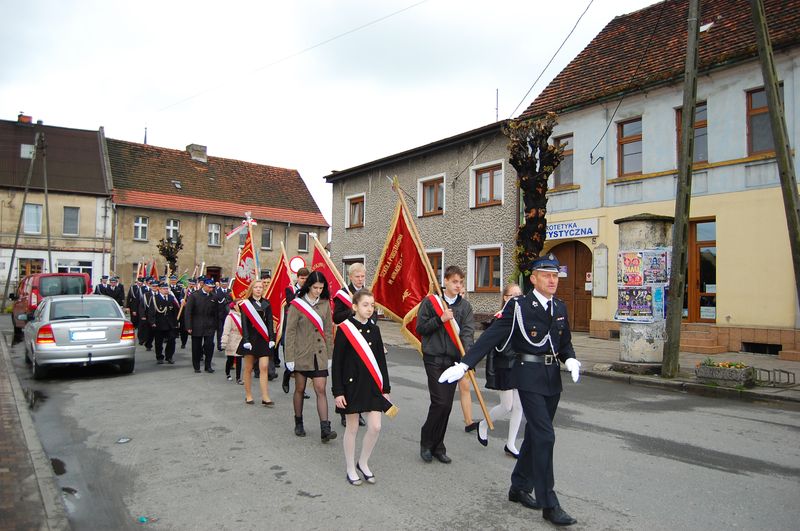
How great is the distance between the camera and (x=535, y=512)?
443 centimetres

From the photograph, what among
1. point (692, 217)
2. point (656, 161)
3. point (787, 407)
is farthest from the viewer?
point (656, 161)

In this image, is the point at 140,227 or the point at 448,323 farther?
the point at 140,227

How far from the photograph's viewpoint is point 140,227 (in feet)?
125

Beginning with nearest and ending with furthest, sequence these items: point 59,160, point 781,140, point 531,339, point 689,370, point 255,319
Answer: point 531,339 < point 255,319 < point 781,140 < point 689,370 < point 59,160

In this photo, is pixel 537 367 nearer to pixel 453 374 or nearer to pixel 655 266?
pixel 453 374

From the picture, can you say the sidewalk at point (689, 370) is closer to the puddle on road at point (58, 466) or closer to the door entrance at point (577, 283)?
the door entrance at point (577, 283)

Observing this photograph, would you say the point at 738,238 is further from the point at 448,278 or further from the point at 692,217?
the point at 448,278

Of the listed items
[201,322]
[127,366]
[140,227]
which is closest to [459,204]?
Result: [201,322]

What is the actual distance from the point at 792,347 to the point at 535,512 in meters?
11.8

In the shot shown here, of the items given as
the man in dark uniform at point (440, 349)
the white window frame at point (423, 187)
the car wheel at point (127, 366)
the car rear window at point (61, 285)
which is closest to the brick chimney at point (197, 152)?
the white window frame at point (423, 187)

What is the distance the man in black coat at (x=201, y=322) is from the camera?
11734 millimetres

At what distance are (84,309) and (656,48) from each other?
1715cm

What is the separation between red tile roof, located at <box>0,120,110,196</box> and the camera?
3709 cm

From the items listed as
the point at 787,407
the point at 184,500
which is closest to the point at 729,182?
the point at 787,407
